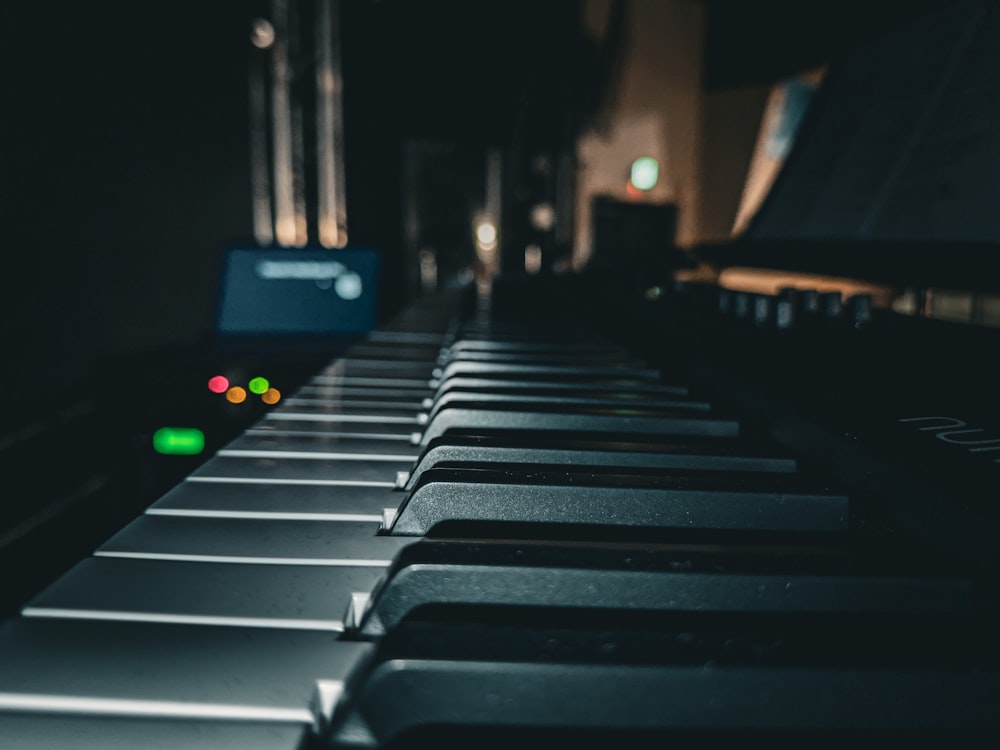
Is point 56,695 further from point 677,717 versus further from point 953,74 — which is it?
point 953,74

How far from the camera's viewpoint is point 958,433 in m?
0.66

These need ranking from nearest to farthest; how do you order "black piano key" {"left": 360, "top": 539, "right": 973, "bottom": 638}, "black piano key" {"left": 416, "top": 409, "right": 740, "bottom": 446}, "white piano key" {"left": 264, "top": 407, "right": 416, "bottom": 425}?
"black piano key" {"left": 360, "top": 539, "right": 973, "bottom": 638}
"black piano key" {"left": 416, "top": 409, "right": 740, "bottom": 446}
"white piano key" {"left": 264, "top": 407, "right": 416, "bottom": 425}

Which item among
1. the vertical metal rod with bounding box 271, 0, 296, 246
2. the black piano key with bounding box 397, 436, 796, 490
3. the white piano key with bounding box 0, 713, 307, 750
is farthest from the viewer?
the vertical metal rod with bounding box 271, 0, 296, 246

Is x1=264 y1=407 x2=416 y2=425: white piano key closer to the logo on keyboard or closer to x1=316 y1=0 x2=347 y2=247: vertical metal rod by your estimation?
the logo on keyboard

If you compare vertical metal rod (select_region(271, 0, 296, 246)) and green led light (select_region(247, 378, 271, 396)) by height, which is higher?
vertical metal rod (select_region(271, 0, 296, 246))

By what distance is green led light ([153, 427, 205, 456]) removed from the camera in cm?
238

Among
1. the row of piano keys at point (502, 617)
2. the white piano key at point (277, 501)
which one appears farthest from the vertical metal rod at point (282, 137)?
the row of piano keys at point (502, 617)

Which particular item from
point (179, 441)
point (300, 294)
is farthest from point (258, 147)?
point (179, 441)

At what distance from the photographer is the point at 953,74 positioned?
118cm

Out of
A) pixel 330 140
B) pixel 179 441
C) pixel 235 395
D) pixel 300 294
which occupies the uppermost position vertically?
pixel 330 140

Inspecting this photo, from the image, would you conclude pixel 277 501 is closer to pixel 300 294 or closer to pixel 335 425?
pixel 335 425

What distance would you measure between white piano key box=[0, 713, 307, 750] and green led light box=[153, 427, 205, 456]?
2099 millimetres

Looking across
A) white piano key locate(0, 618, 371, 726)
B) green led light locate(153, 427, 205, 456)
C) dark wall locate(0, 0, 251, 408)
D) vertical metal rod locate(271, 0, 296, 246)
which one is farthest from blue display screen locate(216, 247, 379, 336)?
vertical metal rod locate(271, 0, 296, 246)

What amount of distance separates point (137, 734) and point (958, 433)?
2.08 ft
